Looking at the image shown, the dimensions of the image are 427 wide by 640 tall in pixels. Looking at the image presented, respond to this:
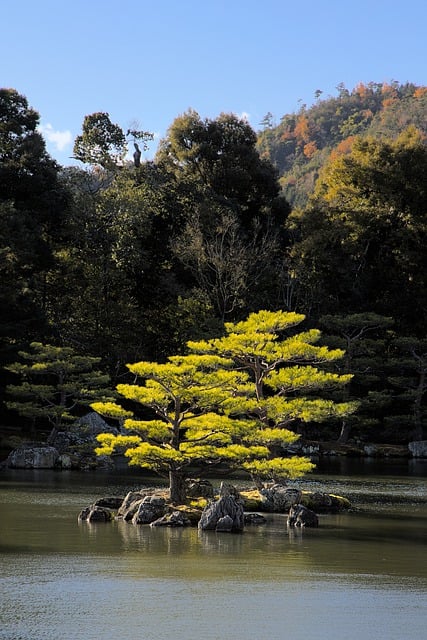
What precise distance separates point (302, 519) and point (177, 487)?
2.63m

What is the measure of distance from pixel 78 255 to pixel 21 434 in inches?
358

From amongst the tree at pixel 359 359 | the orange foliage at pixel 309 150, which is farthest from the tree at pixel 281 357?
the orange foliage at pixel 309 150

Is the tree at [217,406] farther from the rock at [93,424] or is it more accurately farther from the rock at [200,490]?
the rock at [93,424]

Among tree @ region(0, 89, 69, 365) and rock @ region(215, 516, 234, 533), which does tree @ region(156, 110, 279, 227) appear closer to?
tree @ region(0, 89, 69, 365)

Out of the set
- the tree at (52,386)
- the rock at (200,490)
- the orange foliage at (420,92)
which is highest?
the orange foliage at (420,92)

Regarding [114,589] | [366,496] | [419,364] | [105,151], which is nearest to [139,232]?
[105,151]

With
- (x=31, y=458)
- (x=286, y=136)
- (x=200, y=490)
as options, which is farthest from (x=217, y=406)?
(x=286, y=136)

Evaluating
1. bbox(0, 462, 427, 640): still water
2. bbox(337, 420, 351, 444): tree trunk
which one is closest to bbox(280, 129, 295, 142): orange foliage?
bbox(337, 420, 351, 444): tree trunk

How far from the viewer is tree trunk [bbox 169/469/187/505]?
1823cm

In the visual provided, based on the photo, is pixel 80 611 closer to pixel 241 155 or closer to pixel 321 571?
pixel 321 571

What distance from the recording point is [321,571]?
40.9 ft

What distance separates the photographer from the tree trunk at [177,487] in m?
18.2

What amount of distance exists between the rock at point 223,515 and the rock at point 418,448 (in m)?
21.7

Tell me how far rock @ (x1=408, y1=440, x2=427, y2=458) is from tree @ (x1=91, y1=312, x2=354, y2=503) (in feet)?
57.0
